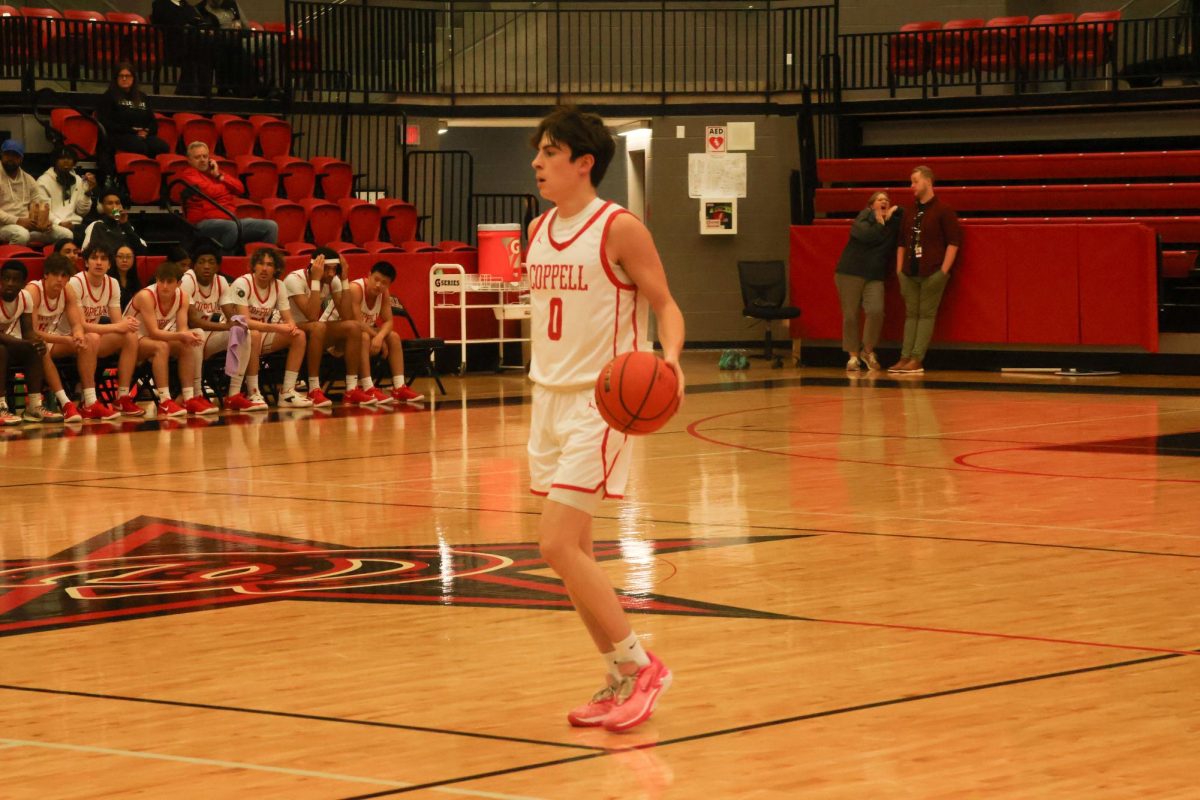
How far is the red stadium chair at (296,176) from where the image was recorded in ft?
57.7

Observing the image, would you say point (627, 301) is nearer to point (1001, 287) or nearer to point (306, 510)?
point (306, 510)

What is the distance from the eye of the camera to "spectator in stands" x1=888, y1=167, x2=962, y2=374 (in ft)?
54.4

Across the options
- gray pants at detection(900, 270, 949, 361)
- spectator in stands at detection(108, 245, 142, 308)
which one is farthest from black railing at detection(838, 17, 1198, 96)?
spectator in stands at detection(108, 245, 142, 308)

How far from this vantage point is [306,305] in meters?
14.0

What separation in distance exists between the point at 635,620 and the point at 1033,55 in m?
16.0

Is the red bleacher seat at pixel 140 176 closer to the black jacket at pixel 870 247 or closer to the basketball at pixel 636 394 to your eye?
the black jacket at pixel 870 247

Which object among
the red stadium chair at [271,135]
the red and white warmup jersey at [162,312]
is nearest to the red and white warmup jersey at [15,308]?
the red and white warmup jersey at [162,312]

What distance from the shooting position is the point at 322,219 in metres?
17.1

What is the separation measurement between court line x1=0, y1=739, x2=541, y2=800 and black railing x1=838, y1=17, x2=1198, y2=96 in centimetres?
1618

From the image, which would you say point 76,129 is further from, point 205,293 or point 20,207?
point 205,293

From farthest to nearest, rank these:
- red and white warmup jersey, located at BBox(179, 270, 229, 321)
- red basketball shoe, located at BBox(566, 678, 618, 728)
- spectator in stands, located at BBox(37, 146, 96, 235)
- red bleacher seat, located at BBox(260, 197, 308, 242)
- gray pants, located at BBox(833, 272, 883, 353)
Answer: gray pants, located at BBox(833, 272, 883, 353), red bleacher seat, located at BBox(260, 197, 308, 242), spectator in stands, located at BBox(37, 146, 96, 235), red and white warmup jersey, located at BBox(179, 270, 229, 321), red basketball shoe, located at BBox(566, 678, 618, 728)

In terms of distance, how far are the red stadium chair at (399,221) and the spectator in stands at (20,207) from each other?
161 inches

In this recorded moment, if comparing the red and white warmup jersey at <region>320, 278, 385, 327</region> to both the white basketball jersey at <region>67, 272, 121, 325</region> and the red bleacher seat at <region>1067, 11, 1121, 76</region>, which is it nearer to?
the white basketball jersey at <region>67, 272, 121, 325</region>

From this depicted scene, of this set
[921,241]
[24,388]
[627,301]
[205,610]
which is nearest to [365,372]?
[24,388]
